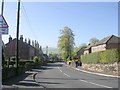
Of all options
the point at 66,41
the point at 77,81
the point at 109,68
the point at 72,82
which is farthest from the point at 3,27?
the point at 66,41

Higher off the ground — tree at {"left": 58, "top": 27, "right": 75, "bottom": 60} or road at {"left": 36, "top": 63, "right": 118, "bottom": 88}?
tree at {"left": 58, "top": 27, "right": 75, "bottom": 60}

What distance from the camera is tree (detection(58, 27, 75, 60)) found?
4870 inches

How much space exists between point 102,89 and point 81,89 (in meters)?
1.27

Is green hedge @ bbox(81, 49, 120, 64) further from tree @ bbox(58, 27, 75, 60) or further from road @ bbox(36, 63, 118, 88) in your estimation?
tree @ bbox(58, 27, 75, 60)

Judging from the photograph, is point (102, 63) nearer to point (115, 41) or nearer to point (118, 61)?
point (118, 61)

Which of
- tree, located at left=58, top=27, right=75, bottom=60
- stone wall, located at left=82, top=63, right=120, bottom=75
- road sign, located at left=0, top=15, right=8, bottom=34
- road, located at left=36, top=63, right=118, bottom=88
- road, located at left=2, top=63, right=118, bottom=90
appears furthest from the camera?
tree, located at left=58, top=27, right=75, bottom=60

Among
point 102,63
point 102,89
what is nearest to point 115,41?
point 102,63

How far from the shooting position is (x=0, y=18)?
1228 centimetres

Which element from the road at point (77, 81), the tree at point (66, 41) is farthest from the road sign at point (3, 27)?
the tree at point (66, 41)

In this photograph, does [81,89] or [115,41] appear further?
[115,41]

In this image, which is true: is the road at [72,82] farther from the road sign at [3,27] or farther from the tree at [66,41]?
the tree at [66,41]

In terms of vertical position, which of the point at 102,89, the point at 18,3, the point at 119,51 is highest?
the point at 18,3

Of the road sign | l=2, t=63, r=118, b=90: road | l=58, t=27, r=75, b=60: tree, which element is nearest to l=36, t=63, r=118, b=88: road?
l=2, t=63, r=118, b=90: road

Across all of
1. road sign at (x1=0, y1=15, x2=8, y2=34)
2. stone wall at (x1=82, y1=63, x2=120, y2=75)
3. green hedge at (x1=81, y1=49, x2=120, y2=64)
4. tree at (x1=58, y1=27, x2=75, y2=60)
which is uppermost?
tree at (x1=58, y1=27, x2=75, y2=60)
